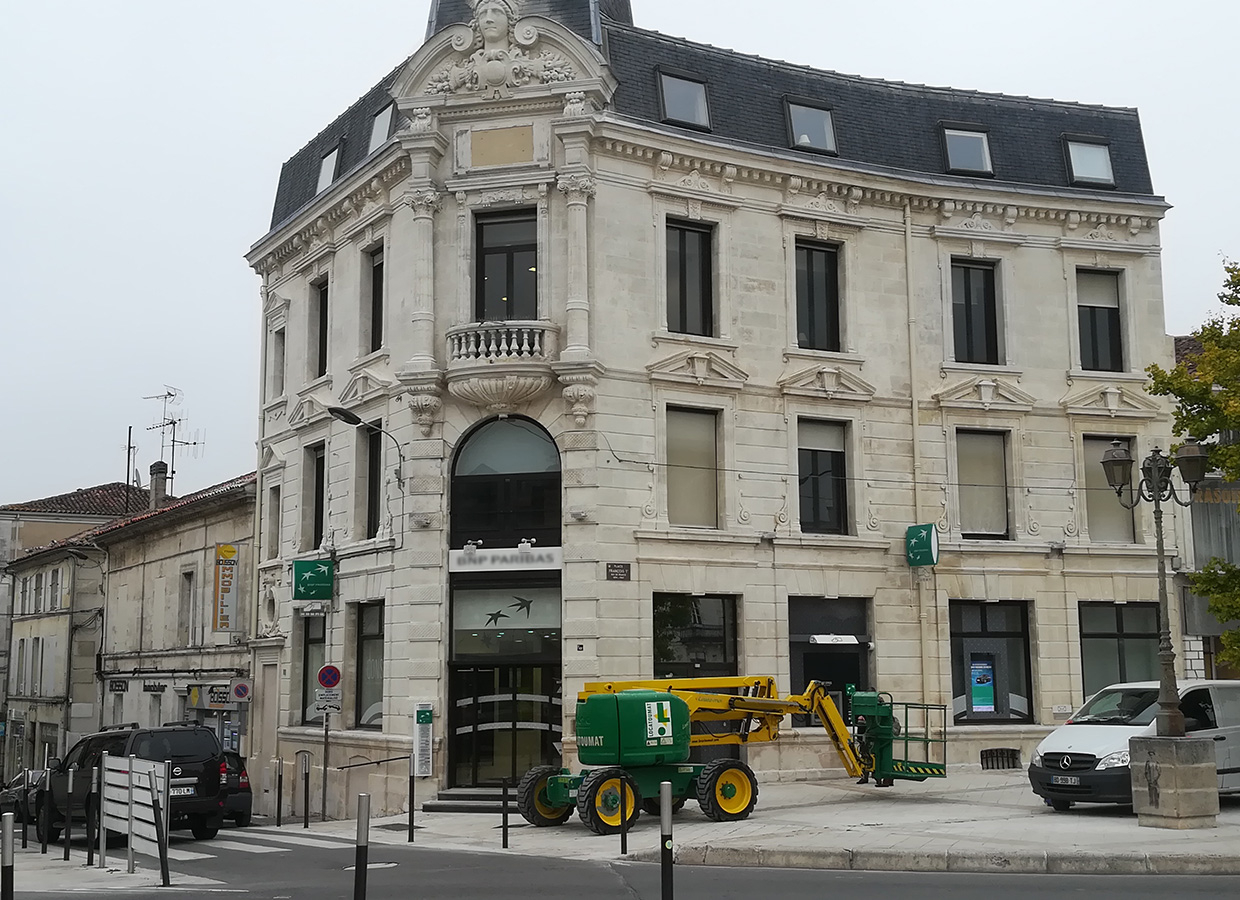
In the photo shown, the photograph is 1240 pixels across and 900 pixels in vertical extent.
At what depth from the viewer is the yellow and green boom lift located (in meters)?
17.1

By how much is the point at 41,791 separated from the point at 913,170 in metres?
19.3

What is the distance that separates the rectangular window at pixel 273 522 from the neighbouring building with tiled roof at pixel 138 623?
262 centimetres

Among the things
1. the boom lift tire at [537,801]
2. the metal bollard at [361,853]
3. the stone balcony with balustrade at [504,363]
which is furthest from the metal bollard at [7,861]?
the stone balcony with balustrade at [504,363]

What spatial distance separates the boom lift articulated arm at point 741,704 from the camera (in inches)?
722

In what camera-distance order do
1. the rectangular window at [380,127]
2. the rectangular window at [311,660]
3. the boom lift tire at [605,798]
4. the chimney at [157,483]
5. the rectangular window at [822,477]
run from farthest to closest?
the chimney at [157,483]
the rectangular window at [311,660]
the rectangular window at [380,127]
the rectangular window at [822,477]
the boom lift tire at [605,798]

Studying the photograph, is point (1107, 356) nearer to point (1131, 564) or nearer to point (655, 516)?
point (1131, 564)

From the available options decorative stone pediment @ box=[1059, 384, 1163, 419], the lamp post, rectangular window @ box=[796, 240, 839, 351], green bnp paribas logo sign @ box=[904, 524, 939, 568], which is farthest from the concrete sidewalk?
rectangular window @ box=[796, 240, 839, 351]

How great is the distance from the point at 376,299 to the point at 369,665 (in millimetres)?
7082

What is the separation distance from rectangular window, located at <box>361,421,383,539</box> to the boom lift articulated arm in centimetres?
838

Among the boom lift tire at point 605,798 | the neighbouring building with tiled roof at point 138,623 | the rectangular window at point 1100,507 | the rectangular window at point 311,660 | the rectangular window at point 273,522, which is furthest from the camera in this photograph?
the neighbouring building with tiled roof at point 138,623

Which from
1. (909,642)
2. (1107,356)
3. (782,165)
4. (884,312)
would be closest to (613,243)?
(782,165)

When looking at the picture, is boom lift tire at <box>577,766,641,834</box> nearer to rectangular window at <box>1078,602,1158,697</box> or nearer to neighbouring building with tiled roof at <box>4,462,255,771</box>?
rectangular window at <box>1078,602,1158,697</box>

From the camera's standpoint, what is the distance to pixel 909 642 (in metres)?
25.4

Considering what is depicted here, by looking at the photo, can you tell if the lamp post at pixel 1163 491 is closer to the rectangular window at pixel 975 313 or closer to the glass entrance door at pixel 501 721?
the rectangular window at pixel 975 313
